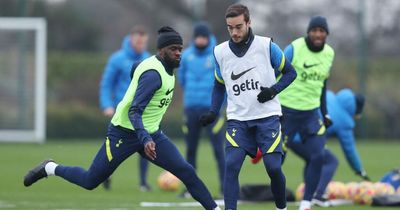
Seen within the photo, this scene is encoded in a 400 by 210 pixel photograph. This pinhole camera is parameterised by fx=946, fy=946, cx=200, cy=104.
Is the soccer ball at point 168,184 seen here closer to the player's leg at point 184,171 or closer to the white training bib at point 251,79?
the player's leg at point 184,171

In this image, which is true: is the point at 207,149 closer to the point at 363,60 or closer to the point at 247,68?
the point at 363,60

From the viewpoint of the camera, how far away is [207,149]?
2528 centimetres

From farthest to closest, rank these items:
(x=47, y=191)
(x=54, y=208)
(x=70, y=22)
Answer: (x=70, y=22)
(x=47, y=191)
(x=54, y=208)

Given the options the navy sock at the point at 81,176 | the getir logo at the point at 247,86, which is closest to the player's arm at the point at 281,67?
the getir logo at the point at 247,86

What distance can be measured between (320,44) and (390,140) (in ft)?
57.4

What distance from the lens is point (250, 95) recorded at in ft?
30.5

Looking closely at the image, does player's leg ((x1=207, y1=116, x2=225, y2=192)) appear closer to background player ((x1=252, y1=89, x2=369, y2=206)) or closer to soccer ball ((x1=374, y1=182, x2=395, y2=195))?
background player ((x1=252, y1=89, x2=369, y2=206))

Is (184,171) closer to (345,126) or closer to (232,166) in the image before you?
(232,166)

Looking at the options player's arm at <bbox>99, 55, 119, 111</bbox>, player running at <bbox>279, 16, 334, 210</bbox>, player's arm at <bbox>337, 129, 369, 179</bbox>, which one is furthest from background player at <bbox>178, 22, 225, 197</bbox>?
player running at <bbox>279, 16, 334, 210</bbox>

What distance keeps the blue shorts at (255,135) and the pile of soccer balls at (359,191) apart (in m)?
3.30

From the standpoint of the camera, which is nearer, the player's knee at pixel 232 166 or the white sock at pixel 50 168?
the player's knee at pixel 232 166

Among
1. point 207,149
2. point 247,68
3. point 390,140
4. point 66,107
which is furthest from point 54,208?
point 390,140

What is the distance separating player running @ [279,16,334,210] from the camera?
36.9 feet

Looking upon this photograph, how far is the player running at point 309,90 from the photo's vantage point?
36.9ft
